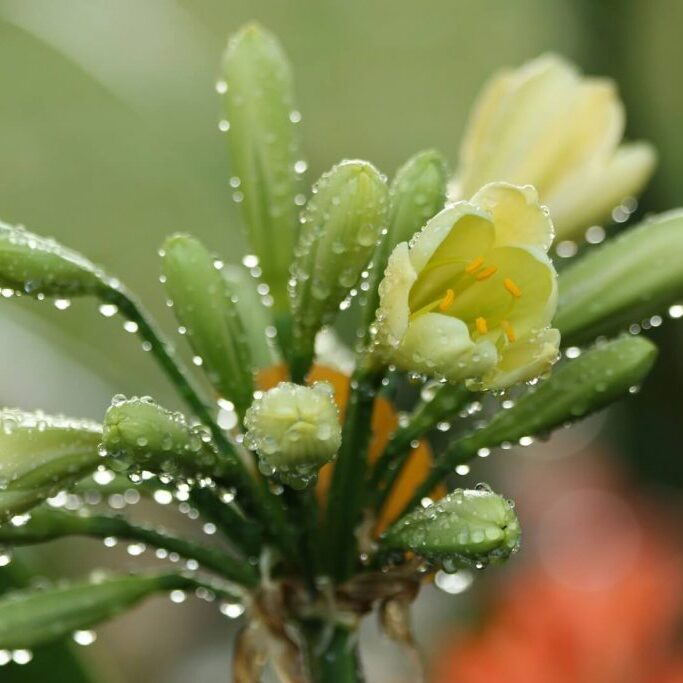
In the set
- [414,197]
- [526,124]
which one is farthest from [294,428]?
[526,124]

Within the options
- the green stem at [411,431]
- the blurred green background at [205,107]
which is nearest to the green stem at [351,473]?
the green stem at [411,431]

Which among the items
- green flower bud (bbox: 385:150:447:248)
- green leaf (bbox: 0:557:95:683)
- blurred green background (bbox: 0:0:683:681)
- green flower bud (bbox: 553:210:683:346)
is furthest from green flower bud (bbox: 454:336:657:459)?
blurred green background (bbox: 0:0:683:681)

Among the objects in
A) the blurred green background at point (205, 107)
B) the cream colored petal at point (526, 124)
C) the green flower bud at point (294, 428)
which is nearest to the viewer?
the green flower bud at point (294, 428)

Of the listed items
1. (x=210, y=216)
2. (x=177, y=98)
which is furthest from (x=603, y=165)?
(x=177, y=98)

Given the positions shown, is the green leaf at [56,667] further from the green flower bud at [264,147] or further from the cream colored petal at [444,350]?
the cream colored petal at [444,350]

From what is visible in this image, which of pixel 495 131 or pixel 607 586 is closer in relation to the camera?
pixel 495 131

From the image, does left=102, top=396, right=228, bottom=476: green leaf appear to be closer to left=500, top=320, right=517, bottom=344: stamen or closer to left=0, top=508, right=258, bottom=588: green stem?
left=0, top=508, right=258, bottom=588: green stem

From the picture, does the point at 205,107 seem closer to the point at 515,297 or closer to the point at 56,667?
the point at 56,667

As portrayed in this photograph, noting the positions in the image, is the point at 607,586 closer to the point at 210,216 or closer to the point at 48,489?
the point at 210,216
